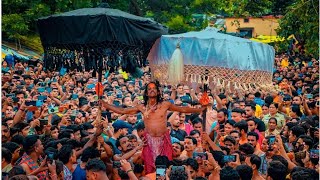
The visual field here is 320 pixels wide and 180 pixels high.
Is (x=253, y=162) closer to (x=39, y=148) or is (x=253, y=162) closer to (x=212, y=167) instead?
(x=212, y=167)

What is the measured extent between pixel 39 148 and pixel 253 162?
94.3 inches

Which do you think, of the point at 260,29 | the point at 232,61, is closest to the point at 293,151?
the point at 232,61

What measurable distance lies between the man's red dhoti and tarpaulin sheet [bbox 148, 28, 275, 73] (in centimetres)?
98

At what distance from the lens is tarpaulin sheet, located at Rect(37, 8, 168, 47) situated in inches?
275

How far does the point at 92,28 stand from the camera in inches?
275

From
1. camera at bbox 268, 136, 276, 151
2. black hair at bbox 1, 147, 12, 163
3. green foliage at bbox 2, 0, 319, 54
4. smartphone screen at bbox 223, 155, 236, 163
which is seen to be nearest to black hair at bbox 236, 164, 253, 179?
smartphone screen at bbox 223, 155, 236, 163

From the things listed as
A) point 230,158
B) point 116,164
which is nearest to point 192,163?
point 230,158

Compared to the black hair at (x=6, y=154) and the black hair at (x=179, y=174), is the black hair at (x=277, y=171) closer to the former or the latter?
the black hair at (x=179, y=174)

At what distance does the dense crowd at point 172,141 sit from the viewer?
609cm

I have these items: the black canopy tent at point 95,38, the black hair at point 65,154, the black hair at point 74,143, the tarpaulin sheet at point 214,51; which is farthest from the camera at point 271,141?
the black hair at point 65,154

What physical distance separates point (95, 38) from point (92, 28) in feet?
0.40

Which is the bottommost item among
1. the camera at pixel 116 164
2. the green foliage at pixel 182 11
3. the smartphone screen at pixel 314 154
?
the smartphone screen at pixel 314 154

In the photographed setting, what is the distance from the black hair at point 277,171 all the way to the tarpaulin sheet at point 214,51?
172 cm

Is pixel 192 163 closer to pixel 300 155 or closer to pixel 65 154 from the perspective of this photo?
pixel 65 154
